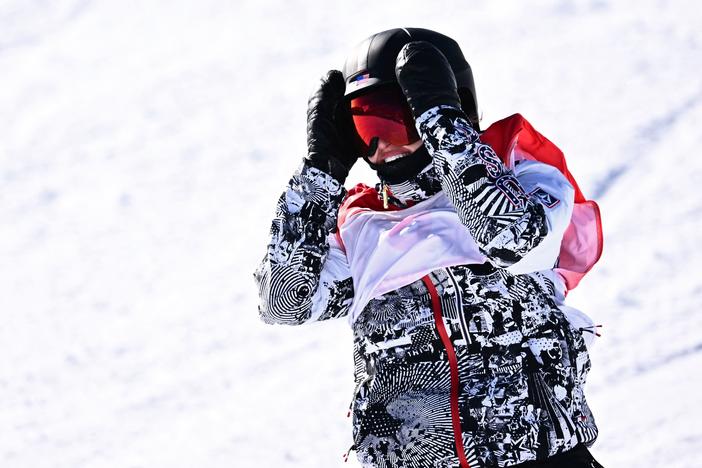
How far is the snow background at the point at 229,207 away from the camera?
5078mm

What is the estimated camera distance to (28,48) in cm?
918

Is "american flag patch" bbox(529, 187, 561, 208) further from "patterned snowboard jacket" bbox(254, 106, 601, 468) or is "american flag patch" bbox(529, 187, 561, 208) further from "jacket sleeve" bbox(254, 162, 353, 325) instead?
"jacket sleeve" bbox(254, 162, 353, 325)

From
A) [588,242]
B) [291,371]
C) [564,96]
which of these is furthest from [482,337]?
[564,96]

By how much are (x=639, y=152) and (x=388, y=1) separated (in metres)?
2.81

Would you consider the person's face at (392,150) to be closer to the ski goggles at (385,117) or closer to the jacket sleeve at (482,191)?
the ski goggles at (385,117)

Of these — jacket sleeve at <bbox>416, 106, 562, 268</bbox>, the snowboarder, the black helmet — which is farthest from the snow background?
jacket sleeve at <bbox>416, 106, 562, 268</bbox>

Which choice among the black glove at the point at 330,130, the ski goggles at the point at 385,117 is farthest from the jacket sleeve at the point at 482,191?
the black glove at the point at 330,130

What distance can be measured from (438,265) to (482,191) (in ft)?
0.83

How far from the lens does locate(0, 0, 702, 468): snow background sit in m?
5.08

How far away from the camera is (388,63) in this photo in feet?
8.73

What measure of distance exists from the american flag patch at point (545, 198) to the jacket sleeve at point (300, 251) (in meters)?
Result: 0.48

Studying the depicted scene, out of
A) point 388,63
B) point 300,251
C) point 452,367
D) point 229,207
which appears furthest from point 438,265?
point 229,207

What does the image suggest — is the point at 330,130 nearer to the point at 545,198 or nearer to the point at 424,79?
the point at 424,79

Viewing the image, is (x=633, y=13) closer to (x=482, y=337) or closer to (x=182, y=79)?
(x=182, y=79)
